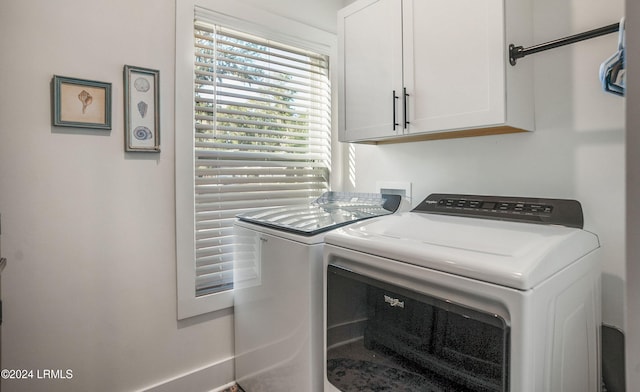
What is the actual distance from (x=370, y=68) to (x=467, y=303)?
50.1 inches

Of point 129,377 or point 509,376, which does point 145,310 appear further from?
point 509,376

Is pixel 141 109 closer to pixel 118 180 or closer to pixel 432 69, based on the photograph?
pixel 118 180

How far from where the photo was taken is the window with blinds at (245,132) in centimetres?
179

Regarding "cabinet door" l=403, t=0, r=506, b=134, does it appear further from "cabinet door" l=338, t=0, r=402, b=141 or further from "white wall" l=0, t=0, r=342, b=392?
"white wall" l=0, t=0, r=342, b=392

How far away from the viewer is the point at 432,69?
4.69ft

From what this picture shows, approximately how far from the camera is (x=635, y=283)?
16.7 inches

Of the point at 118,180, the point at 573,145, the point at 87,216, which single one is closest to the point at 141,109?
the point at 118,180

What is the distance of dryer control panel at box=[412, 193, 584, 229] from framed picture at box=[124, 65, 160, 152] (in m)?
1.37

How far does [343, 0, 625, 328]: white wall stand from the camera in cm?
121

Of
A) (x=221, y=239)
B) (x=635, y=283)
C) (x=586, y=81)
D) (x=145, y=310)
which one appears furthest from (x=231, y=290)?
A: (x=586, y=81)

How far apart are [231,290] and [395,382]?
1117mm

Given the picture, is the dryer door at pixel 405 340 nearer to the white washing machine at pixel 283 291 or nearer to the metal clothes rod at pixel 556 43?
the white washing machine at pixel 283 291

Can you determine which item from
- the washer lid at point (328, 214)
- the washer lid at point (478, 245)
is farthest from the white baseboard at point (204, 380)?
the washer lid at point (478, 245)

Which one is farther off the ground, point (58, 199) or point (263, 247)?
point (58, 199)
